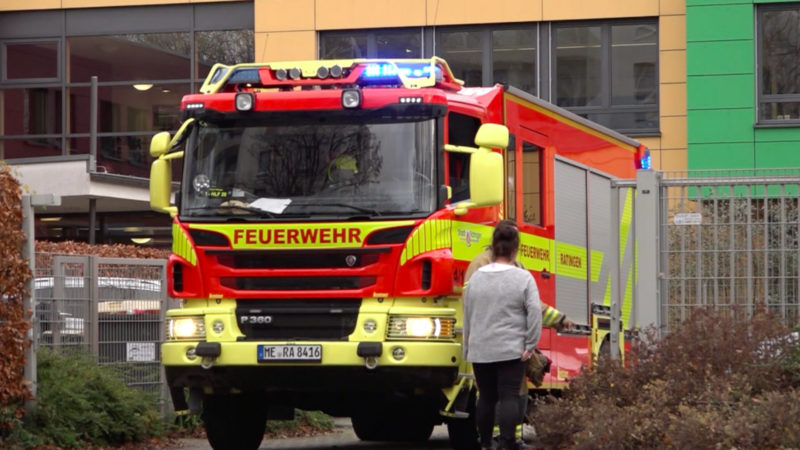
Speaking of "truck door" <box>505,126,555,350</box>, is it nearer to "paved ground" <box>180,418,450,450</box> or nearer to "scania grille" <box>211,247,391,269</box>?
"scania grille" <box>211,247,391,269</box>

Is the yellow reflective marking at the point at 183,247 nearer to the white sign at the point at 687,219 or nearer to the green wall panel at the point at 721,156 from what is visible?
the white sign at the point at 687,219

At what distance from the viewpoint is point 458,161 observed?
38.0 ft

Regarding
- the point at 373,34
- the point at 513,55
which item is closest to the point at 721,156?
the point at 513,55

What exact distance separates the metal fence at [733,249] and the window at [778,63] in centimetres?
1476

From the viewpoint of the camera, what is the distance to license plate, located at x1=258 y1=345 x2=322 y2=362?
37.3ft

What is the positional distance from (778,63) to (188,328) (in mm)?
17036

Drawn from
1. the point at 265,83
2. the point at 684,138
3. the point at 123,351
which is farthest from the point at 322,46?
the point at 265,83

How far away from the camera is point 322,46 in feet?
94.2

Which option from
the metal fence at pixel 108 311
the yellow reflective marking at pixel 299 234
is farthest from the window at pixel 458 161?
the metal fence at pixel 108 311

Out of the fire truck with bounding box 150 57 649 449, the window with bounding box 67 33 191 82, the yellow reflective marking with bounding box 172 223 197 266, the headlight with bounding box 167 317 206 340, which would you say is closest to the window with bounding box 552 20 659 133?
the window with bounding box 67 33 191 82

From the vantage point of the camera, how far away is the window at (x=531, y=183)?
12.8 m

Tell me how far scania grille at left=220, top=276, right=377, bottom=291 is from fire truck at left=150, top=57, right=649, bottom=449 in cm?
1

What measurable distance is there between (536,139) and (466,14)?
15.0 meters

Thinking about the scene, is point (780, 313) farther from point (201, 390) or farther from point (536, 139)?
point (201, 390)
